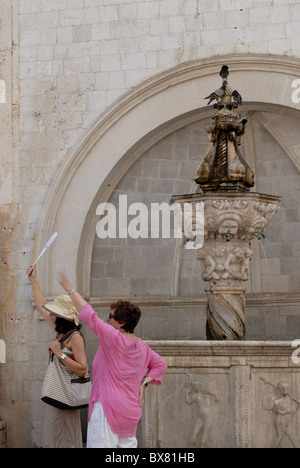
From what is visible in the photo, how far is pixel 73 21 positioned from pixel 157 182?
1.97 metres

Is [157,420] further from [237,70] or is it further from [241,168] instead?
[237,70]

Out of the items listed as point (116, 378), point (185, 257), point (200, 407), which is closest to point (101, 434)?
point (116, 378)

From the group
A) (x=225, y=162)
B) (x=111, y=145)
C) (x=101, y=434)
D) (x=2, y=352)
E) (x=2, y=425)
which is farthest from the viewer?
(x=2, y=352)

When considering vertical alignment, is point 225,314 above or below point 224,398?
above

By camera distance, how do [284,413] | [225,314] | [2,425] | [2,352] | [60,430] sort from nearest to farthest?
[284,413] < [60,430] < [225,314] < [2,425] < [2,352]

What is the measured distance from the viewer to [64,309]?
300 inches

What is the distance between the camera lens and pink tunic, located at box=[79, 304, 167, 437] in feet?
20.5

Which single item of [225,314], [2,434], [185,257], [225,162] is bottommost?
[2,434]

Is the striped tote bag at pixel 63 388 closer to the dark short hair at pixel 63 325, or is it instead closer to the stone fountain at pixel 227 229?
the dark short hair at pixel 63 325

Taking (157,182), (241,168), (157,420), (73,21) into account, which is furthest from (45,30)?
(157,420)

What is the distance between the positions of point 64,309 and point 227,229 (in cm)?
151

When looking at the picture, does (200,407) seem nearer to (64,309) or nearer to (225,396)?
(225,396)

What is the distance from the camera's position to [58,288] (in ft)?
35.4

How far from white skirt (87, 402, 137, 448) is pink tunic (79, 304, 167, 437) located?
31 mm
